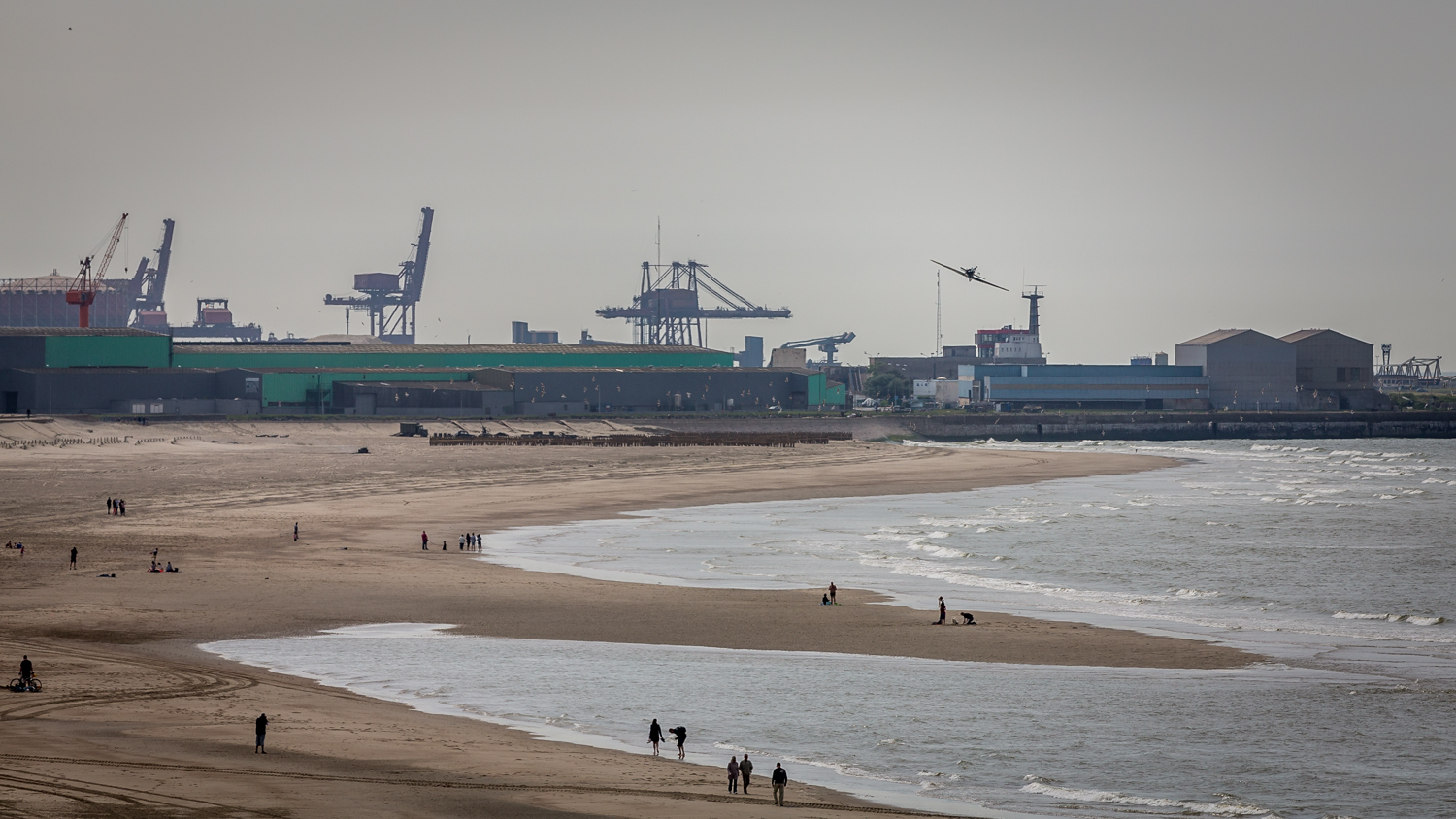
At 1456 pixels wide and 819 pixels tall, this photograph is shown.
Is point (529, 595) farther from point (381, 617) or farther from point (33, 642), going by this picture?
point (33, 642)

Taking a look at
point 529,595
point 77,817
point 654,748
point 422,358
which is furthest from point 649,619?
point 422,358

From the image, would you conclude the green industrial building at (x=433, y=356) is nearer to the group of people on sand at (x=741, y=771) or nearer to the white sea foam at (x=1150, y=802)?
the group of people on sand at (x=741, y=771)

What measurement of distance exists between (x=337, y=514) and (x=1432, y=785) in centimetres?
4419

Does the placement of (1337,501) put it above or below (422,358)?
below

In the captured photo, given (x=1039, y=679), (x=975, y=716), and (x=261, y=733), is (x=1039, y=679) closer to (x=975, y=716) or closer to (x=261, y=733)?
(x=975, y=716)

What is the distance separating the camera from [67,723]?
21625 millimetres

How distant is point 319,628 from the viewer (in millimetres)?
32062

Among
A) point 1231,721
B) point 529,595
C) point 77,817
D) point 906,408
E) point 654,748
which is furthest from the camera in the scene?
point 906,408

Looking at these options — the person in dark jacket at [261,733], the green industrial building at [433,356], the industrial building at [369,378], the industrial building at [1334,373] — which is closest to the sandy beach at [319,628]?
the person in dark jacket at [261,733]

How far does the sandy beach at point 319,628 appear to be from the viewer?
19016 millimetres

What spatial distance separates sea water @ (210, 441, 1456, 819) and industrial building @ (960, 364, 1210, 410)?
341 ft

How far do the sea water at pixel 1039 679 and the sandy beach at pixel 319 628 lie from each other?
161cm

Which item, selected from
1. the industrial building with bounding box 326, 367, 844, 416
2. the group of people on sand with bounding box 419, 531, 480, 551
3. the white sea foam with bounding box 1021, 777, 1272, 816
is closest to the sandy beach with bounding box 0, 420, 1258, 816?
the group of people on sand with bounding box 419, 531, 480, 551

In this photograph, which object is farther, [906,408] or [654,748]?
[906,408]
